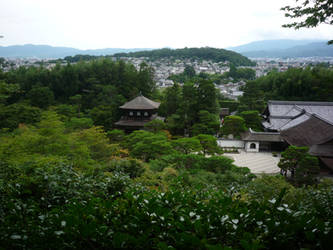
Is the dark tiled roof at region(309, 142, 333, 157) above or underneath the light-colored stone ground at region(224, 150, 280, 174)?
above

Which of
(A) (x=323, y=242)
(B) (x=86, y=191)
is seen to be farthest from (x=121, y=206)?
(A) (x=323, y=242)

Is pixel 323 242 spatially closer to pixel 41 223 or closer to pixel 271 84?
pixel 41 223

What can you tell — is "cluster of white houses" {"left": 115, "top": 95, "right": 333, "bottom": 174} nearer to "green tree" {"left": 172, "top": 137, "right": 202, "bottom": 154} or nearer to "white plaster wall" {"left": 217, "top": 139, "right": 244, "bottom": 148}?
"white plaster wall" {"left": 217, "top": 139, "right": 244, "bottom": 148}

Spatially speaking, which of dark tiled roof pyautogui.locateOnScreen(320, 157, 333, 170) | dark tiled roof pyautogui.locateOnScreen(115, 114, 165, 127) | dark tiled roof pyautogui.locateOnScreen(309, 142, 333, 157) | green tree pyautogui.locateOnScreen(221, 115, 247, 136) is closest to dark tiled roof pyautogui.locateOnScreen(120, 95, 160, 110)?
dark tiled roof pyautogui.locateOnScreen(115, 114, 165, 127)

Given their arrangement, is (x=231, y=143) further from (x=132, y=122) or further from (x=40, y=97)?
(x=40, y=97)

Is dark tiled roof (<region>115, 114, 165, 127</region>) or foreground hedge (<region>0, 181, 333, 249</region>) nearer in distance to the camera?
foreground hedge (<region>0, 181, 333, 249</region>)

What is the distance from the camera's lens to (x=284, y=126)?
18469 mm

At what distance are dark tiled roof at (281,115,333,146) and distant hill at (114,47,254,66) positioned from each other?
3515 inches

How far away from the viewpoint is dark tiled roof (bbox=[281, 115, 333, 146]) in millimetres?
13195

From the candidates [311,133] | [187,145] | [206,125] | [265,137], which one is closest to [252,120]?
[265,137]

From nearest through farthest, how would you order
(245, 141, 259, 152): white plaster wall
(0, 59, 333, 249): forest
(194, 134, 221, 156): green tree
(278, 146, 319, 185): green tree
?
1. (0, 59, 333, 249): forest
2. (278, 146, 319, 185): green tree
3. (194, 134, 221, 156): green tree
4. (245, 141, 259, 152): white plaster wall

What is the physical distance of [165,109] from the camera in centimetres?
2183

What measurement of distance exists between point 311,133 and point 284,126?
14.4ft

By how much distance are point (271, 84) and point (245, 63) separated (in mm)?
74813
